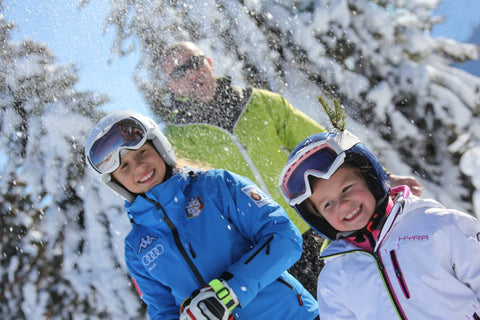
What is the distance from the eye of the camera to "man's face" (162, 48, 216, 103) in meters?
3.05

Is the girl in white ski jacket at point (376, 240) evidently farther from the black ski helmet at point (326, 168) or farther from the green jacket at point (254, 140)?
the green jacket at point (254, 140)

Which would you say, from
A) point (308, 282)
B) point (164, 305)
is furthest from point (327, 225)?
point (308, 282)

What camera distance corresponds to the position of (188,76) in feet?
9.96

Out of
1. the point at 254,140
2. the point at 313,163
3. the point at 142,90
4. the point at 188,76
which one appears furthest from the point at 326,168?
the point at 142,90

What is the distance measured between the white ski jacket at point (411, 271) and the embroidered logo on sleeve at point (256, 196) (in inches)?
16.1

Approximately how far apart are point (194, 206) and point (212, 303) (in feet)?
1.70

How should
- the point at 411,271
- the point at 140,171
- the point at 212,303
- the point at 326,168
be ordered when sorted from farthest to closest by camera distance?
the point at 140,171
the point at 326,168
the point at 212,303
the point at 411,271

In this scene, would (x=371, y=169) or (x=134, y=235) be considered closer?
(x=371, y=169)

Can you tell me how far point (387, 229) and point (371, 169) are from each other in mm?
315

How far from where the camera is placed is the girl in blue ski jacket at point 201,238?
1.86 m

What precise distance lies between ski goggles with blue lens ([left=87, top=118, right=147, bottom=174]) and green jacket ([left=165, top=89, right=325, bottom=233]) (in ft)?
2.83

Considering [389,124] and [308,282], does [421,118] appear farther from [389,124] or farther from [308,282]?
[308,282]

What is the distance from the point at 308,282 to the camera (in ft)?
11.9

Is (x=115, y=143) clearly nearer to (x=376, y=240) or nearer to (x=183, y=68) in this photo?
(x=183, y=68)
